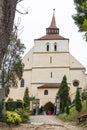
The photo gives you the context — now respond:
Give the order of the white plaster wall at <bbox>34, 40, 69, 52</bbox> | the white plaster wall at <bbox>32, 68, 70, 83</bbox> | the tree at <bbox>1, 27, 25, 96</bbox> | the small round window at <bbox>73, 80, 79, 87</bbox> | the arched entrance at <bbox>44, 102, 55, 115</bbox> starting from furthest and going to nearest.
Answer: the white plaster wall at <bbox>34, 40, 69, 52</bbox>
the small round window at <bbox>73, 80, 79, 87</bbox>
the white plaster wall at <bbox>32, 68, 70, 83</bbox>
the arched entrance at <bbox>44, 102, 55, 115</bbox>
the tree at <bbox>1, 27, 25, 96</bbox>

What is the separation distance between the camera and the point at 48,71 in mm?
56062

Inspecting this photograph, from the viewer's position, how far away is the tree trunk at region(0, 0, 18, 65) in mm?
2538

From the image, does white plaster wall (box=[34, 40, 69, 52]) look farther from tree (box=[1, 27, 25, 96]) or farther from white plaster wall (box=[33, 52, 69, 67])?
tree (box=[1, 27, 25, 96])

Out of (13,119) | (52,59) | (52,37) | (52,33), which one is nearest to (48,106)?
(52,59)

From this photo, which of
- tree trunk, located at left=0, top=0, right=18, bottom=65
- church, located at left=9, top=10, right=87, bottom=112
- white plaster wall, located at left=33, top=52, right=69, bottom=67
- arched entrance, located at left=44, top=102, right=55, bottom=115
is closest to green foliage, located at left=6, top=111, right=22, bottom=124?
tree trunk, located at left=0, top=0, right=18, bottom=65

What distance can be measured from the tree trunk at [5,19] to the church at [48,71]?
167 ft

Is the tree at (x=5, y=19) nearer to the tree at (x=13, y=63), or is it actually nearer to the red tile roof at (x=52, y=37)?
the tree at (x=13, y=63)

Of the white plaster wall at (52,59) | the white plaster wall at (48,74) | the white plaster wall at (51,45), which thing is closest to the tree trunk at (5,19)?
the white plaster wall at (48,74)

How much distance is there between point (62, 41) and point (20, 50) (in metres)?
25.5

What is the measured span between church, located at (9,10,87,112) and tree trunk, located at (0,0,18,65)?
50.8 metres

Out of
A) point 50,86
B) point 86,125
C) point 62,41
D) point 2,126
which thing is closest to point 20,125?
point 2,126

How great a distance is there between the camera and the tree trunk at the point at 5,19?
2.54 metres

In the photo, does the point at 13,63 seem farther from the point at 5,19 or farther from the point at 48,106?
the point at 5,19

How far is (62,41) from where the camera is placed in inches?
2301
